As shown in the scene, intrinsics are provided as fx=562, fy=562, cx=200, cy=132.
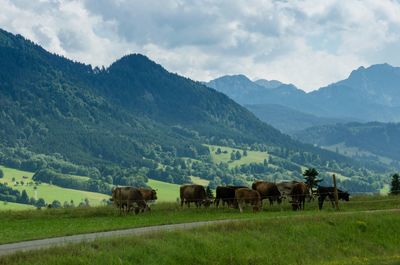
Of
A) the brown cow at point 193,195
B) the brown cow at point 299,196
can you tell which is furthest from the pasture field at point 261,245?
the brown cow at point 193,195

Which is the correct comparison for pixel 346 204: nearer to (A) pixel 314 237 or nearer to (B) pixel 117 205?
(A) pixel 314 237

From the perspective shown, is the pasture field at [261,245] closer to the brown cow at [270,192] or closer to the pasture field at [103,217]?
the pasture field at [103,217]

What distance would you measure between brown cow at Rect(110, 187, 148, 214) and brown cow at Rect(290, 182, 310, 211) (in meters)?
15.7

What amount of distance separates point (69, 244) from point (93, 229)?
26.5 feet

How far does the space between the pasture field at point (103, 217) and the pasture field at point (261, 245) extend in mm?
4074

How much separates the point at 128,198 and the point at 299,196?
60.4ft

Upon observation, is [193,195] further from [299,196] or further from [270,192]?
[299,196]

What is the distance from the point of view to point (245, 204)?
197 ft

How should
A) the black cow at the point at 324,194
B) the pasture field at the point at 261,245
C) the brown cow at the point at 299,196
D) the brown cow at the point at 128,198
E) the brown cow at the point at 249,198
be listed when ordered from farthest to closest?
1. the brown cow at the point at 128,198
2. the black cow at the point at 324,194
3. the brown cow at the point at 299,196
4. the brown cow at the point at 249,198
5. the pasture field at the point at 261,245

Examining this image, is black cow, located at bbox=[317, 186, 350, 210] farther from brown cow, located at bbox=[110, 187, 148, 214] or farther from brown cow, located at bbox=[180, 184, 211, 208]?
brown cow, located at bbox=[110, 187, 148, 214]

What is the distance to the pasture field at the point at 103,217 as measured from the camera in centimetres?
4078

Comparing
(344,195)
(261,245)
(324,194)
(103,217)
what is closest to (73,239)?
(261,245)

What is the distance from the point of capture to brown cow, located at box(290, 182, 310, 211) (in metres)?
58.4

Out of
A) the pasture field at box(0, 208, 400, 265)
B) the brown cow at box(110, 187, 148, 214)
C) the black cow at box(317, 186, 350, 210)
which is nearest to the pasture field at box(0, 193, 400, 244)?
the black cow at box(317, 186, 350, 210)
